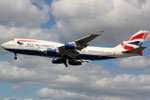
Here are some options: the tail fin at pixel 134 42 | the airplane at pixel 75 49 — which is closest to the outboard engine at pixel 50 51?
the airplane at pixel 75 49

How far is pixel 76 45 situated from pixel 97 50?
7.41 metres

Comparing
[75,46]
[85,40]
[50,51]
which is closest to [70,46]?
[75,46]

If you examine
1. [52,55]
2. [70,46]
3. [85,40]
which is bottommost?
[52,55]

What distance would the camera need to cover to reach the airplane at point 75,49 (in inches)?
2447

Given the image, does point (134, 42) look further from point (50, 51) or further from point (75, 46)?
A: point (50, 51)

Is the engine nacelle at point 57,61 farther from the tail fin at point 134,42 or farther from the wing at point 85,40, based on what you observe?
the tail fin at point 134,42

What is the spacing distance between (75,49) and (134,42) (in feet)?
58.8

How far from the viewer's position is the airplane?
62156 mm

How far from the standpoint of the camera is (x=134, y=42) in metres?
71.4

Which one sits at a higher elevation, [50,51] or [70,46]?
[70,46]

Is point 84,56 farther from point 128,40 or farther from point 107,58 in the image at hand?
point 128,40

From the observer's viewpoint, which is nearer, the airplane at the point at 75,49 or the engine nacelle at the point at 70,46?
the engine nacelle at the point at 70,46

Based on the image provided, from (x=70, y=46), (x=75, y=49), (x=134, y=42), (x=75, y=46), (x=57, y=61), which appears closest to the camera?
(x=70, y=46)

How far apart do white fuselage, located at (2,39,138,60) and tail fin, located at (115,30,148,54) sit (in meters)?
2.90
